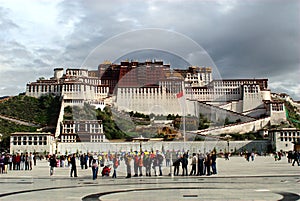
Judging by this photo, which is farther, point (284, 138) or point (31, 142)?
point (284, 138)

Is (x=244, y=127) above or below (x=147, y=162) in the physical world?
above

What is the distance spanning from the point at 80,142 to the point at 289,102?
2468 inches

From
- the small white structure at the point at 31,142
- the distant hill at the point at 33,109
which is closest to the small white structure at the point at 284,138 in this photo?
the small white structure at the point at 31,142

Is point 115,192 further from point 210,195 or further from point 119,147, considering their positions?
point 119,147

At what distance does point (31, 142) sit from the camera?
202 feet

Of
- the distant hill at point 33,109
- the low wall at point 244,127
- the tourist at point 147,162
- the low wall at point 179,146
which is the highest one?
the distant hill at point 33,109

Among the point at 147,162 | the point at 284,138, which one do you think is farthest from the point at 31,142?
the point at 147,162

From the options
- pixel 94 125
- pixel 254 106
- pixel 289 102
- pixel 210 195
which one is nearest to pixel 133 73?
pixel 210 195

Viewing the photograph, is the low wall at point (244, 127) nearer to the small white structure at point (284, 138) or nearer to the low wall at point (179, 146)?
the low wall at point (179, 146)

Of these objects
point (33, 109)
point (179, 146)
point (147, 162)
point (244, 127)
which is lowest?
point (179, 146)

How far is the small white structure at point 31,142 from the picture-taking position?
2394 inches

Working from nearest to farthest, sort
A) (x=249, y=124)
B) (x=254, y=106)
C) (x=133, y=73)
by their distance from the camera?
(x=133, y=73) < (x=249, y=124) < (x=254, y=106)

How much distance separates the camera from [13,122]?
7981cm

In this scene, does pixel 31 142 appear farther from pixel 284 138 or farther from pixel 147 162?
pixel 147 162
